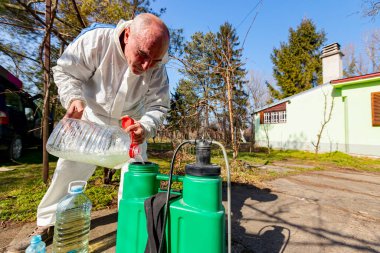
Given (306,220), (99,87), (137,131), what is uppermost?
(99,87)

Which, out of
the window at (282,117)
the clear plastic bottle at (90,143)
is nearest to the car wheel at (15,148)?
the clear plastic bottle at (90,143)

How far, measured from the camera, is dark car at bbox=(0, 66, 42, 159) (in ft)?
13.7

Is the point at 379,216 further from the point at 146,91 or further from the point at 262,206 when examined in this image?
the point at 146,91

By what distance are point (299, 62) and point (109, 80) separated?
21.5 m

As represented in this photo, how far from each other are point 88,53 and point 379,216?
9.97 ft

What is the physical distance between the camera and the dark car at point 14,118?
4182mm

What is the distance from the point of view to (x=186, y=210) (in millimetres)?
822

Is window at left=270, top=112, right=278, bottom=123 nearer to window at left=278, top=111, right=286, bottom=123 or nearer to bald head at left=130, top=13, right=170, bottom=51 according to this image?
window at left=278, top=111, right=286, bottom=123

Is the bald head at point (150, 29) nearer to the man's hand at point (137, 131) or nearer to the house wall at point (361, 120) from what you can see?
the man's hand at point (137, 131)

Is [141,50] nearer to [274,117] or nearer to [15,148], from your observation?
[15,148]

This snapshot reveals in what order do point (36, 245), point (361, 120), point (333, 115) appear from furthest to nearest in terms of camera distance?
1. point (333, 115)
2. point (361, 120)
3. point (36, 245)

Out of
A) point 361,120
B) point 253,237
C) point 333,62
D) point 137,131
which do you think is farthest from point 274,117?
point 137,131

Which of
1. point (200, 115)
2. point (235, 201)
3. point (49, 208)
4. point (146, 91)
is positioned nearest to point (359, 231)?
point (235, 201)

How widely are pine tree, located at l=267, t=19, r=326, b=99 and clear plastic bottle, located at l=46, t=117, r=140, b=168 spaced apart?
65.8 feet
